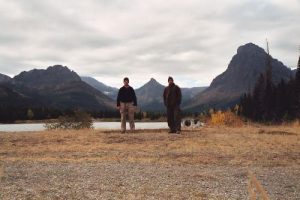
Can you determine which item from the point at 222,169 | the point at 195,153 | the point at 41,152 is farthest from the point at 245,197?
the point at 41,152

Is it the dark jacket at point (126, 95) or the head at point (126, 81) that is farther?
the dark jacket at point (126, 95)

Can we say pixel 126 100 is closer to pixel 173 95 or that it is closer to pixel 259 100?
pixel 173 95

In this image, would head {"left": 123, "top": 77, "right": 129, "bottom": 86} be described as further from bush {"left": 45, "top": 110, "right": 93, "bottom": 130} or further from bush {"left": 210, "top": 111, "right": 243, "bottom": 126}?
bush {"left": 45, "top": 110, "right": 93, "bottom": 130}

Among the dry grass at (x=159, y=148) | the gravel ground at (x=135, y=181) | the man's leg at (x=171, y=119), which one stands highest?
A: the man's leg at (x=171, y=119)

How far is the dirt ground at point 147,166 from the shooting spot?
9.93 metres

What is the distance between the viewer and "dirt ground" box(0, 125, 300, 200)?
993cm

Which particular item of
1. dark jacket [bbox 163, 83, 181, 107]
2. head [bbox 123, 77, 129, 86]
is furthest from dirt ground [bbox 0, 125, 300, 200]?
head [bbox 123, 77, 129, 86]

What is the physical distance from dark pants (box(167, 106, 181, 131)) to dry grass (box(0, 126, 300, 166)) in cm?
170

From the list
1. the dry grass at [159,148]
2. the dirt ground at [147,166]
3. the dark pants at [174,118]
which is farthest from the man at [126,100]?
the dirt ground at [147,166]

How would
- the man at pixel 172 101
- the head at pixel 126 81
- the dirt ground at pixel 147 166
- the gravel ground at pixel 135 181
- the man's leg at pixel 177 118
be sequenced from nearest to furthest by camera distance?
the gravel ground at pixel 135 181 → the dirt ground at pixel 147 166 → the man's leg at pixel 177 118 → the man at pixel 172 101 → the head at pixel 126 81

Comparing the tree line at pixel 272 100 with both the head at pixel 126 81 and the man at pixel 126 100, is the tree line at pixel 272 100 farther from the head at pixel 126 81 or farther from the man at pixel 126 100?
the head at pixel 126 81

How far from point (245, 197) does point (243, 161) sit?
18.0ft

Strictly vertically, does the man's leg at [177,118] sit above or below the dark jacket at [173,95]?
below

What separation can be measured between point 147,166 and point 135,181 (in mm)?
2553
